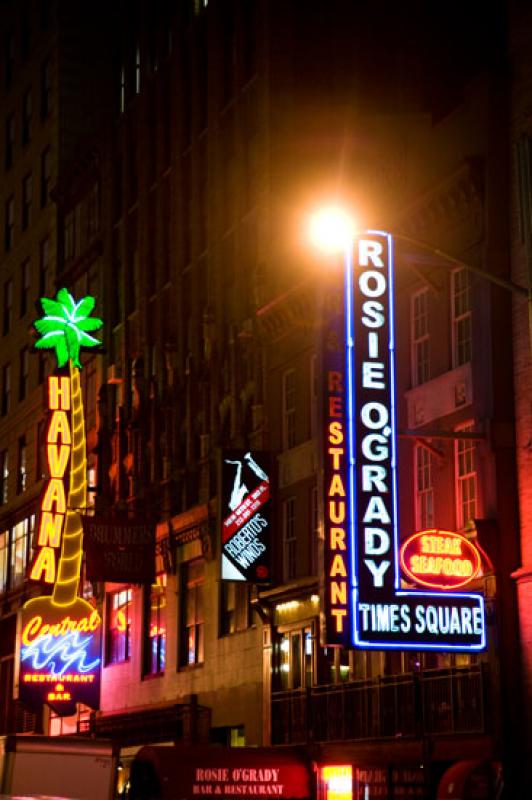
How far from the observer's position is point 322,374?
99.5ft

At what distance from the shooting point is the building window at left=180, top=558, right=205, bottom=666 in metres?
43.1

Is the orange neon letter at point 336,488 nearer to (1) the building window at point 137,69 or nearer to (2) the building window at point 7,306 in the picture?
(1) the building window at point 137,69

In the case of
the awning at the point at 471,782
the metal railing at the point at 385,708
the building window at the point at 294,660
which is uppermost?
the building window at the point at 294,660

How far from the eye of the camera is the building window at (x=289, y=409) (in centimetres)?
3878

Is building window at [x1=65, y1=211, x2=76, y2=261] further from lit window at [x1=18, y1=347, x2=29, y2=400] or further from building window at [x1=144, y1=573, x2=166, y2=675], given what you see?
building window at [x1=144, y1=573, x2=166, y2=675]

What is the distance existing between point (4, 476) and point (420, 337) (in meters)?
39.3

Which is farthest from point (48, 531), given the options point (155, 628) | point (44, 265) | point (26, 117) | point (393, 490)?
point (26, 117)

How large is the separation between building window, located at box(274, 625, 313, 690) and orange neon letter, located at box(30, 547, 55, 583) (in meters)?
13.5

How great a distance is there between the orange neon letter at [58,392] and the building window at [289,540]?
14.5 meters

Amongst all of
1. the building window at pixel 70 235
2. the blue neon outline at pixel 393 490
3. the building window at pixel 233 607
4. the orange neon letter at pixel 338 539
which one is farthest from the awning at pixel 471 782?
the building window at pixel 70 235

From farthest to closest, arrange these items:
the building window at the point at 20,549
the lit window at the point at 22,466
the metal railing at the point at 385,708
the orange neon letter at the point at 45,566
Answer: the lit window at the point at 22,466
the building window at the point at 20,549
the orange neon letter at the point at 45,566
the metal railing at the point at 385,708

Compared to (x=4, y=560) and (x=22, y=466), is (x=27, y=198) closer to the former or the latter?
(x=22, y=466)

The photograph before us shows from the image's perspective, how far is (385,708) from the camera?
31.6m

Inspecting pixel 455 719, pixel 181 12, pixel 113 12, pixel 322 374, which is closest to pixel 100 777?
pixel 455 719
